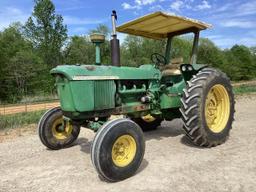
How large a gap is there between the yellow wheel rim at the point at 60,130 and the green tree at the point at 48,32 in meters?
34.0

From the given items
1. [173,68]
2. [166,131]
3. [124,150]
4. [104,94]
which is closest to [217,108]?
[173,68]

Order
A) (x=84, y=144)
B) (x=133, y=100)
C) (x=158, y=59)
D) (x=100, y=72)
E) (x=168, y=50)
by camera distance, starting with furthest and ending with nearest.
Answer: (x=168, y=50), (x=158, y=59), (x=84, y=144), (x=133, y=100), (x=100, y=72)

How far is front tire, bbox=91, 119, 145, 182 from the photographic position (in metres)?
4.36

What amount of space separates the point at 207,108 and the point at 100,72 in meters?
2.36

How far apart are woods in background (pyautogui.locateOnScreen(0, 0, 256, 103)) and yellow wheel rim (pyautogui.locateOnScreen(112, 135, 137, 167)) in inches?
732

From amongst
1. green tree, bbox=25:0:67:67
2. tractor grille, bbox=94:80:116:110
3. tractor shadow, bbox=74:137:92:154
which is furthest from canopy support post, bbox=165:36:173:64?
green tree, bbox=25:0:67:67

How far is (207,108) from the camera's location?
6.31m

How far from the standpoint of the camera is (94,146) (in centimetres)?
439

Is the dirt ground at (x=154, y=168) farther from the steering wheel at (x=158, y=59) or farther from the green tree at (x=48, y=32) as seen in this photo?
the green tree at (x=48, y=32)

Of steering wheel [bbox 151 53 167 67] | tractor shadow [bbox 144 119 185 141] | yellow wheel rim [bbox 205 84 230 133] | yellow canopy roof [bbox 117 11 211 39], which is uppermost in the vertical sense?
yellow canopy roof [bbox 117 11 211 39]

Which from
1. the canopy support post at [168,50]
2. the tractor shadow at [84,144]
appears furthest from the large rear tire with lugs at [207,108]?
the tractor shadow at [84,144]

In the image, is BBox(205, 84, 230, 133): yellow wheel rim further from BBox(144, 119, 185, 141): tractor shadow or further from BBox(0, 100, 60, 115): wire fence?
BBox(0, 100, 60, 115): wire fence

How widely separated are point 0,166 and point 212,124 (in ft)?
13.4

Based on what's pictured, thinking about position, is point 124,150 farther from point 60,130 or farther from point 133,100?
point 60,130
